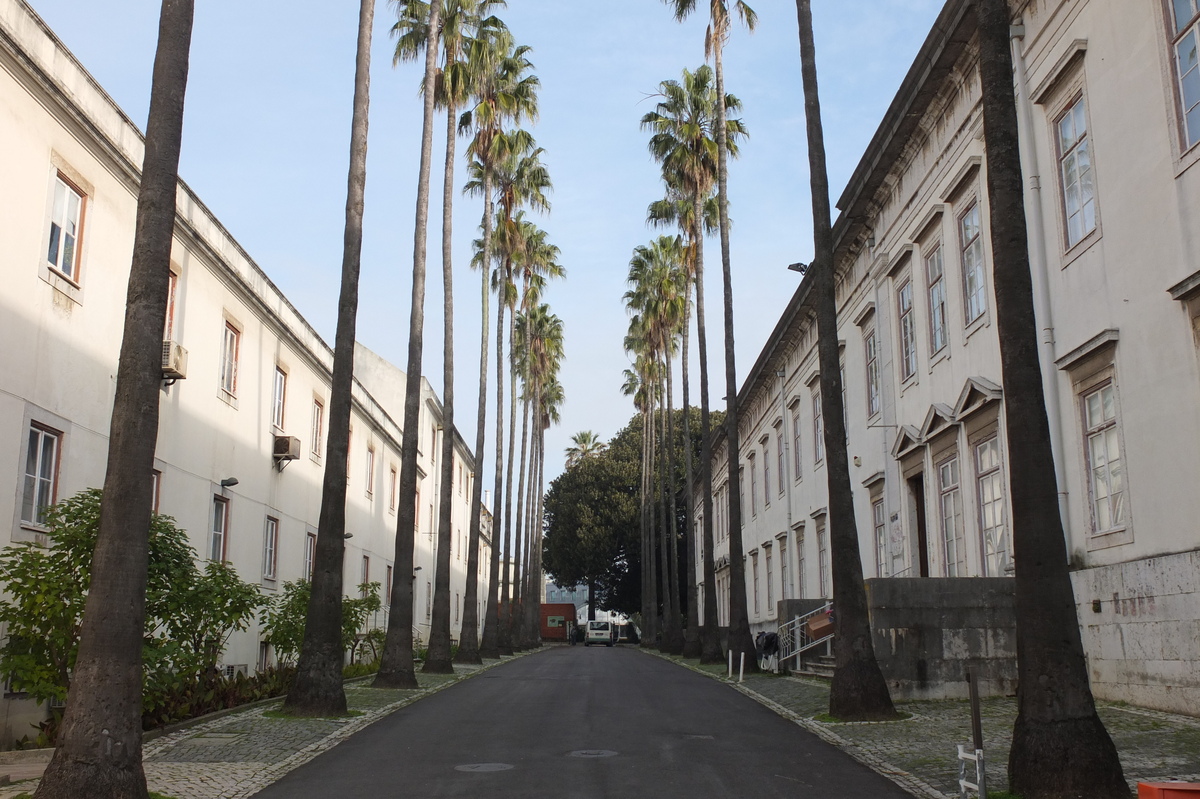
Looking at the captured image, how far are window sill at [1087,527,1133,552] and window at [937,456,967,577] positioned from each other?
5.15 m

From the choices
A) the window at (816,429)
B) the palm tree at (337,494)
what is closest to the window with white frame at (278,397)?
the palm tree at (337,494)

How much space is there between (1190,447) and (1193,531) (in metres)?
0.92

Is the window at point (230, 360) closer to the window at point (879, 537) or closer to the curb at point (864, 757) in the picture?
the curb at point (864, 757)

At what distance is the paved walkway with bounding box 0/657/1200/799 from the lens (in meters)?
9.18

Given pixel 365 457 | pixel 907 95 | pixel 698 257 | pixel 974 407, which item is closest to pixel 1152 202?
pixel 974 407

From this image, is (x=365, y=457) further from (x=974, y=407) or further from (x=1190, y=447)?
(x=1190, y=447)

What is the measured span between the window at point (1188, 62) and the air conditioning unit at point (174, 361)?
45.7 ft

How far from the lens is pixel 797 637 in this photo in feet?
77.0

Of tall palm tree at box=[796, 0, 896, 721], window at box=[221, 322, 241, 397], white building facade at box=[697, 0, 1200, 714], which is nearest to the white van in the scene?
white building facade at box=[697, 0, 1200, 714]

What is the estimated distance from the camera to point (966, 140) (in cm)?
1856

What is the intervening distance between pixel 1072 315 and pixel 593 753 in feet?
29.2

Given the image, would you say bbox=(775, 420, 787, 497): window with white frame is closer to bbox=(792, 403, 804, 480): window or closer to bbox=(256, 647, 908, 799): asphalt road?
bbox=(792, 403, 804, 480): window

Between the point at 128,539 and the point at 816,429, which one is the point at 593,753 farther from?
the point at 816,429

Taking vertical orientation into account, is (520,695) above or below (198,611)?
below
